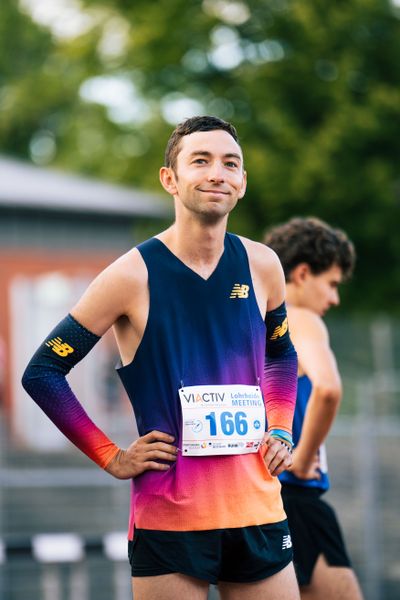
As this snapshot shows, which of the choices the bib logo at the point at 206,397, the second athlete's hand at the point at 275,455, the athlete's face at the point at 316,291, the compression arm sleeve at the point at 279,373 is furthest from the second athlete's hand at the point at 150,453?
the athlete's face at the point at 316,291

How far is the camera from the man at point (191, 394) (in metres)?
3.83

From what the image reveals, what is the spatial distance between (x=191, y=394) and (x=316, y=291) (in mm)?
1548

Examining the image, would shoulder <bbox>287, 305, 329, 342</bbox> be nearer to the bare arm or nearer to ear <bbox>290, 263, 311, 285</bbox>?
the bare arm

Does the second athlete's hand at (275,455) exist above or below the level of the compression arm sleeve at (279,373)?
below

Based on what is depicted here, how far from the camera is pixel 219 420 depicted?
12.7 feet

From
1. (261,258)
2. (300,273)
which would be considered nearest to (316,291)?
(300,273)

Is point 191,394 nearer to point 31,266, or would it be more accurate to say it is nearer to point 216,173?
point 216,173

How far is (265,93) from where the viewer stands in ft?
81.5

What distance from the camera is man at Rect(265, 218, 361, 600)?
499 centimetres

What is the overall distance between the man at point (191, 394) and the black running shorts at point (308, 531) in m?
1.14

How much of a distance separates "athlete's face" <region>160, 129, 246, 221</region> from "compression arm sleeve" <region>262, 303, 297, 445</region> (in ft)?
1.51

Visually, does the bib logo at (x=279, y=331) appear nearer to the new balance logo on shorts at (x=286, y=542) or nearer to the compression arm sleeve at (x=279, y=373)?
the compression arm sleeve at (x=279, y=373)

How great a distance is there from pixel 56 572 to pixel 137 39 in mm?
20165

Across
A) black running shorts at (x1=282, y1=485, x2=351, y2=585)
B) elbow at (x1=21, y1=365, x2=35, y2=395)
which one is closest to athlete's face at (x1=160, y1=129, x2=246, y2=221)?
elbow at (x1=21, y1=365, x2=35, y2=395)
